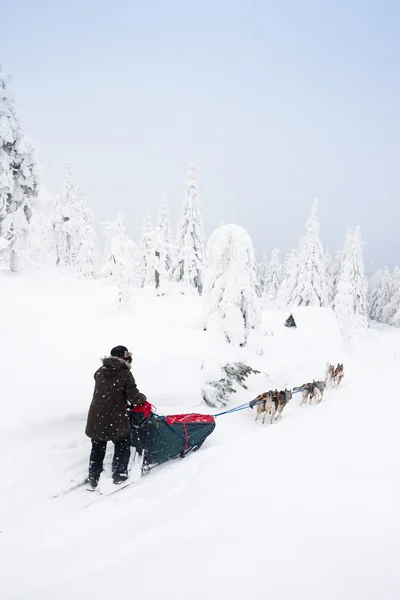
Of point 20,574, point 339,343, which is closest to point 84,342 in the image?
point 20,574

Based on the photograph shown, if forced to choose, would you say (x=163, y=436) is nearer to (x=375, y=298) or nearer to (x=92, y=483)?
(x=92, y=483)

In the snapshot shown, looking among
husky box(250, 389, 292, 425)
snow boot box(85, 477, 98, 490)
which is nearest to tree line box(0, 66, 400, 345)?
husky box(250, 389, 292, 425)

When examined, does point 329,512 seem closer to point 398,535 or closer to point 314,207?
point 398,535

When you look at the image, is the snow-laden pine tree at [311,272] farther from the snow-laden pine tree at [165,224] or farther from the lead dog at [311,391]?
the lead dog at [311,391]

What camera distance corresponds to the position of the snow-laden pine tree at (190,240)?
30.9 meters

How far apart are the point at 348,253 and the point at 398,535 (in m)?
35.4

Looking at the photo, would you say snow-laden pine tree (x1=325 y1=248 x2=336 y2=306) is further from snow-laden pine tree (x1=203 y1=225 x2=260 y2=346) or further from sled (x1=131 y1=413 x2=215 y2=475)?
sled (x1=131 y1=413 x2=215 y2=475)

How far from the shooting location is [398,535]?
2.54 meters

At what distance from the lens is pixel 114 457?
461cm

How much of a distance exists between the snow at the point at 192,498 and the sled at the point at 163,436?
0.66 ft

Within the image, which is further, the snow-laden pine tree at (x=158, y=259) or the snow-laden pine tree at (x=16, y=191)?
the snow-laden pine tree at (x=158, y=259)

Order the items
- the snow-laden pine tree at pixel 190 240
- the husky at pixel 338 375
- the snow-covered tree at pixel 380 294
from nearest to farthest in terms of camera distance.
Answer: the husky at pixel 338 375 → the snow-laden pine tree at pixel 190 240 → the snow-covered tree at pixel 380 294

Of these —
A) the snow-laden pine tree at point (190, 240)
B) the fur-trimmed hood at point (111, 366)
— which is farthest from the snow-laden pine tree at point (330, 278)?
the fur-trimmed hood at point (111, 366)

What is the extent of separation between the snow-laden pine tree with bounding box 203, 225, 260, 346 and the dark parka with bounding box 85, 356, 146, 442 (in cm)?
748
